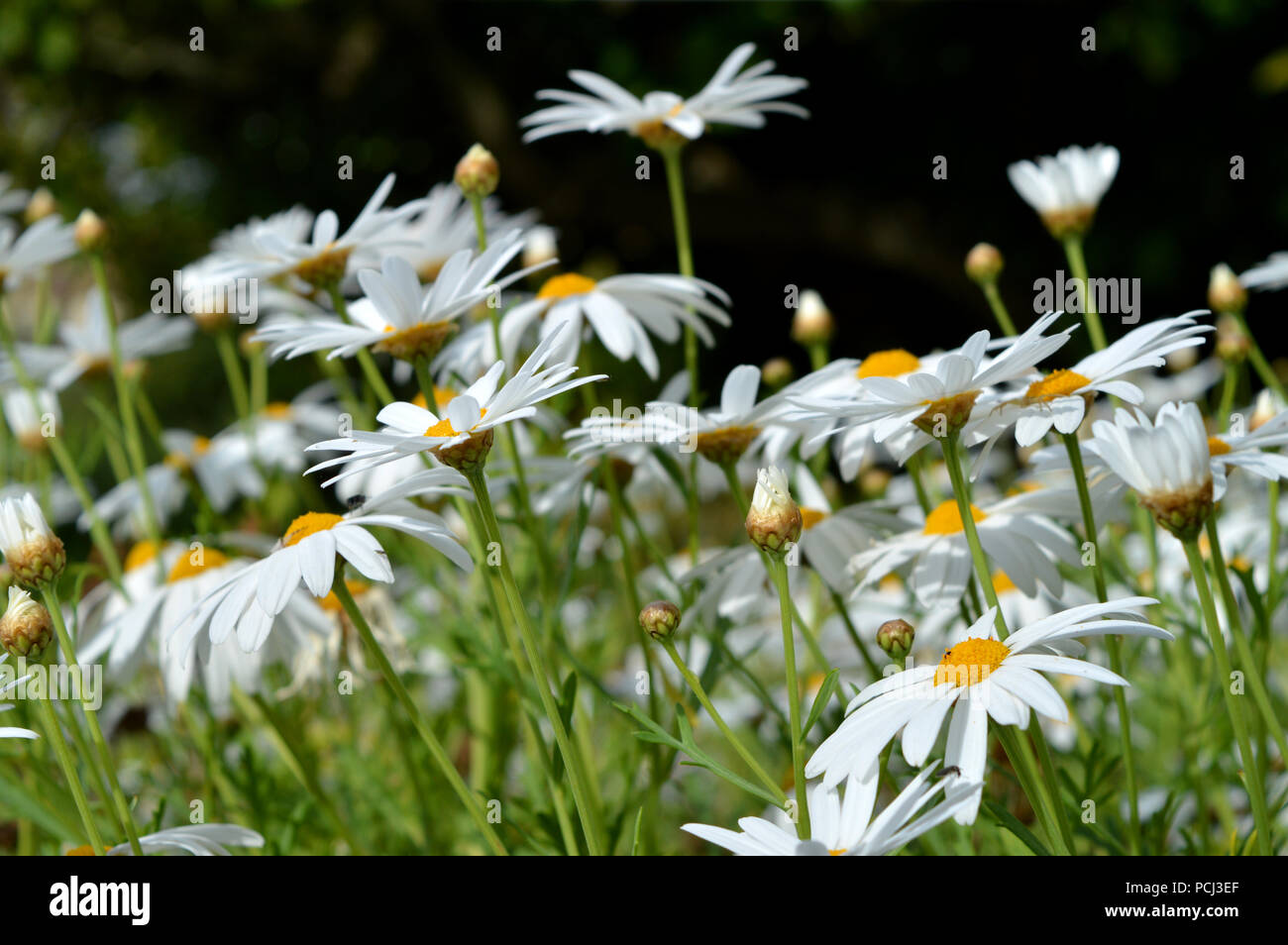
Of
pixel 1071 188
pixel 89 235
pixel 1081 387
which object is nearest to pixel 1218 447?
pixel 1081 387

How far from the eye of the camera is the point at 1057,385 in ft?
2.20

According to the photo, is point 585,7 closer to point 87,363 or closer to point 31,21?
point 31,21

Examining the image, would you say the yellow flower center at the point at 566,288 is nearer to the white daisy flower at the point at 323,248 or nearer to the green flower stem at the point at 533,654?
the white daisy flower at the point at 323,248

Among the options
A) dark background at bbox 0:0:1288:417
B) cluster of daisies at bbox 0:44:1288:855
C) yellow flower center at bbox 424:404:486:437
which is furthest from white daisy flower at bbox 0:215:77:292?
dark background at bbox 0:0:1288:417

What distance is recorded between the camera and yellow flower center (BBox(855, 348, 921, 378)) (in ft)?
2.84

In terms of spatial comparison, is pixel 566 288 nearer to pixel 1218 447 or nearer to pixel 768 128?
pixel 1218 447

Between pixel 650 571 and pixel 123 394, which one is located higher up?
pixel 123 394

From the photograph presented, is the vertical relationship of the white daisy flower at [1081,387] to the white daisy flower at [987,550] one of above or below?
above

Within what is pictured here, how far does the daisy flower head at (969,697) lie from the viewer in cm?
50

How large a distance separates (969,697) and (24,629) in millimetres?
479

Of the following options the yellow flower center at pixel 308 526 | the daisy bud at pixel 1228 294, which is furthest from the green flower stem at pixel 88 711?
the daisy bud at pixel 1228 294

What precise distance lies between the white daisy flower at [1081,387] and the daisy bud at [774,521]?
132 millimetres

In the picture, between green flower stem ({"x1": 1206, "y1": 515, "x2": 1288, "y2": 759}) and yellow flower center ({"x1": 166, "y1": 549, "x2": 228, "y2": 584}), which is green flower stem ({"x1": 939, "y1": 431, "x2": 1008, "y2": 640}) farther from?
yellow flower center ({"x1": 166, "y1": 549, "x2": 228, "y2": 584})
